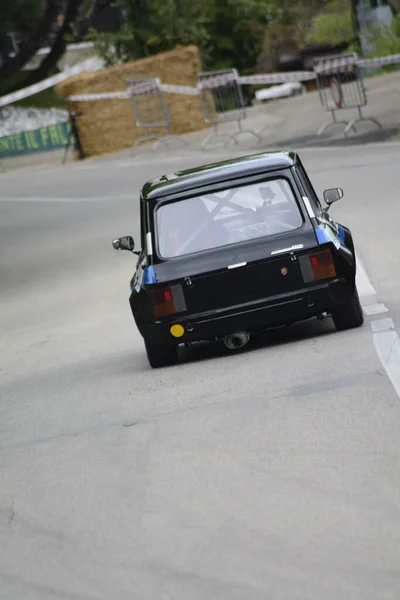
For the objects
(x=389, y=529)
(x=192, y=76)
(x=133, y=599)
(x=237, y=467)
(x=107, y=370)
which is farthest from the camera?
(x=192, y=76)

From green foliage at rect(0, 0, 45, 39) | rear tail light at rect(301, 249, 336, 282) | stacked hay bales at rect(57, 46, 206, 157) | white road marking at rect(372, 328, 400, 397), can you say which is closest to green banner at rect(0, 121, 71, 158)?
A: stacked hay bales at rect(57, 46, 206, 157)

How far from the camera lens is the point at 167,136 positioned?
38656mm

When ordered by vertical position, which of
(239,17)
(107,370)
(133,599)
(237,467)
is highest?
(133,599)

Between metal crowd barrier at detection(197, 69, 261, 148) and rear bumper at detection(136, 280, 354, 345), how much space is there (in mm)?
23463

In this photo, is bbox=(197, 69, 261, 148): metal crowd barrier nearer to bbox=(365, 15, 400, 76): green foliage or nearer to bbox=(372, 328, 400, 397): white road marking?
bbox=(365, 15, 400, 76): green foliage

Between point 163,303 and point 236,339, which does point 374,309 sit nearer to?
point 236,339

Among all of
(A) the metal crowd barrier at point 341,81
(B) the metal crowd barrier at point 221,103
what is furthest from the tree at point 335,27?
(A) the metal crowd barrier at point 341,81

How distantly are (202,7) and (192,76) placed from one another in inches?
791

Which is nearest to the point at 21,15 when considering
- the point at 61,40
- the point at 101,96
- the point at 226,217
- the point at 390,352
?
the point at 61,40

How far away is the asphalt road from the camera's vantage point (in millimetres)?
6578

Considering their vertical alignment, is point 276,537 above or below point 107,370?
above

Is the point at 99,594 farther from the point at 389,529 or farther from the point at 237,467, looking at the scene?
the point at 237,467

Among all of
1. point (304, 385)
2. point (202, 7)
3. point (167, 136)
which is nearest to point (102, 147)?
point (167, 136)

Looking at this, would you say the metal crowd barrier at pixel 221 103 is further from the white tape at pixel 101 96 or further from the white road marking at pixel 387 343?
the white road marking at pixel 387 343
